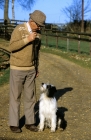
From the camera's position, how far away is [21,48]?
19.5 feet

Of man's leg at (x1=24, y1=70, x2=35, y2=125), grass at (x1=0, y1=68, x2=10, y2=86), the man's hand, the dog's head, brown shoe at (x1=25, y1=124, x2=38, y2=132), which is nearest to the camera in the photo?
the man's hand

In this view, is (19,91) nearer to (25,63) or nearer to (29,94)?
(29,94)

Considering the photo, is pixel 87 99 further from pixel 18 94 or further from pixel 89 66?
pixel 89 66

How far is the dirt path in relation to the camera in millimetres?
6244

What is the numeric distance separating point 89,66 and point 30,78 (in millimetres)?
9438

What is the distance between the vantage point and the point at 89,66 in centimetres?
1540

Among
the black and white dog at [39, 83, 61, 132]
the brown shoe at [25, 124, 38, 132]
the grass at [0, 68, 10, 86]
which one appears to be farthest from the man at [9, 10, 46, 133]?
the grass at [0, 68, 10, 86]

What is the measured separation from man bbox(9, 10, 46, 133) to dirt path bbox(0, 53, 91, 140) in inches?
13.2

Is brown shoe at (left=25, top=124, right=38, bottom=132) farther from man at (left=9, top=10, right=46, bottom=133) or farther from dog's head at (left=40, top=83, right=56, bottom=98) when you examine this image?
dog's head at (left=40, top=83, right=56, bottom=98)

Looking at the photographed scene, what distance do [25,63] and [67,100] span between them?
3.26 meters

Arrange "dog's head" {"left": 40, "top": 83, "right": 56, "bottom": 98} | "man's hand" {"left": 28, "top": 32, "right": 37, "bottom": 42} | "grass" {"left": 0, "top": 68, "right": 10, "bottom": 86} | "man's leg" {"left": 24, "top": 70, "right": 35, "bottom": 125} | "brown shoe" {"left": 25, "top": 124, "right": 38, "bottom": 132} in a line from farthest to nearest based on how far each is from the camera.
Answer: "grass" {"left": 0, "top": 68, "right": 10, "bottom": 86}, "brown shoe" {"left": 25, "top": 124, "right": 38, "bottom": 132}, "man's leg" {"left": 24, "top": 70, "right": 35, "bottom": 125}, "dog's head" {"left": 40, "top": 83, "right": 56, "bottom": 98}, "man's hand" {"left": 28, "top": 32, "right": 37, "bottom": 42}

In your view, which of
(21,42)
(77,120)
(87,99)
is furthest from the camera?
(87,99)

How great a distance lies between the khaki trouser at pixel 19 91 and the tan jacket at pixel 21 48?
161 millimetres

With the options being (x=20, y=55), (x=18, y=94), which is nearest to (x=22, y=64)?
(x=20, y=55)
